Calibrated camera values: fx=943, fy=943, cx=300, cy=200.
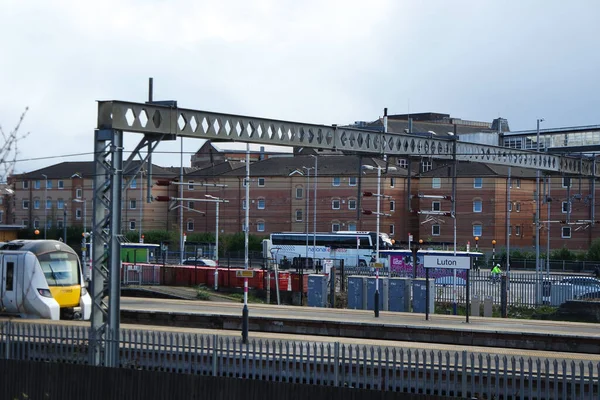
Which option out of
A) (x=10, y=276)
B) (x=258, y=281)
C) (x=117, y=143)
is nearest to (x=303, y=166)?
(x=258, y=281)

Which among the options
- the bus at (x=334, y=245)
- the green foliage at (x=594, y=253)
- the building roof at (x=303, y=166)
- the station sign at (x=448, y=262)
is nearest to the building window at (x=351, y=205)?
the building roof at (x=303, y=166)

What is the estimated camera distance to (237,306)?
3644cm

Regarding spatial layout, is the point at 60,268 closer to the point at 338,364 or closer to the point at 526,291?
the point at 338,364

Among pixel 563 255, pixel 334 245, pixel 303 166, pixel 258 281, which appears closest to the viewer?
pixel 258 281

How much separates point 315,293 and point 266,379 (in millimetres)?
24033

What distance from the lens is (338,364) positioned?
16609 millimetres

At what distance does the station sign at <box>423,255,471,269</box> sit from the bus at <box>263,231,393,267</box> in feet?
123

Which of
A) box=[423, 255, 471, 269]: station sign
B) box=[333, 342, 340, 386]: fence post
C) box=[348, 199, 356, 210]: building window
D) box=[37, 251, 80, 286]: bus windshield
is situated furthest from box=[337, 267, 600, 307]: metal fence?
box=[348, 199, 356, 210]: building window

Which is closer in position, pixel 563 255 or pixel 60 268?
pixel 60 268

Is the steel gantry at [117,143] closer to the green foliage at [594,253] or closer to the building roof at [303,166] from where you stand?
the green foliage at [594,253]

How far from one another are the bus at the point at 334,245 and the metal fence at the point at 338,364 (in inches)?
1946

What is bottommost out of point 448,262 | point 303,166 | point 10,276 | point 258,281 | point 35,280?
point 258,281

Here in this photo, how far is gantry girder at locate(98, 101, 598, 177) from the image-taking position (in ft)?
67.2

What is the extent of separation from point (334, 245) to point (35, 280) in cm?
4568
